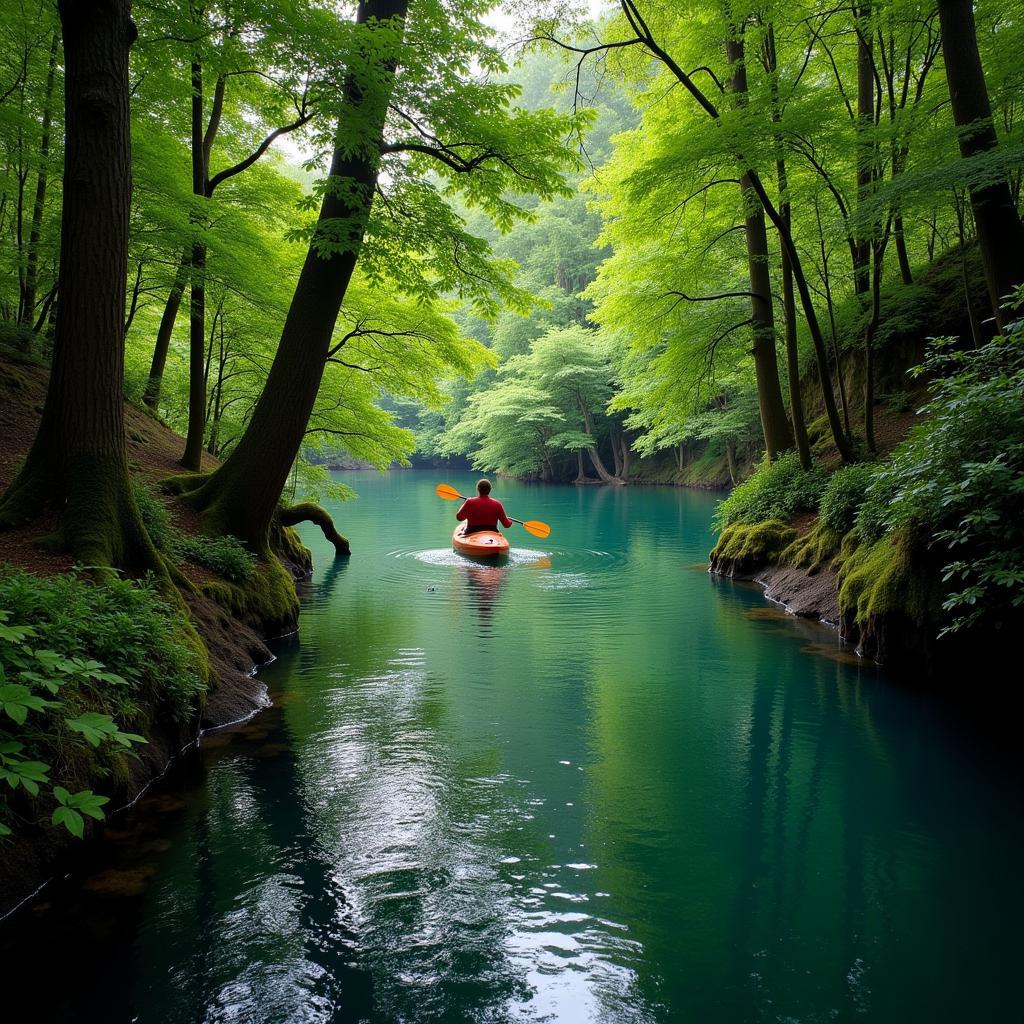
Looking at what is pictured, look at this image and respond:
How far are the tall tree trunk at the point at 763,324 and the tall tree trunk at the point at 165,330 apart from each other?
8.97 metres

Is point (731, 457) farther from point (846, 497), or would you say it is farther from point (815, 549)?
point (846, 497)

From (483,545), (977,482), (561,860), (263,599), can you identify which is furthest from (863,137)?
(483,545)

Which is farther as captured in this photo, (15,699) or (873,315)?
(873,315)

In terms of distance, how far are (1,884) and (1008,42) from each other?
11.9 meters

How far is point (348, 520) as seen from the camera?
23641mm

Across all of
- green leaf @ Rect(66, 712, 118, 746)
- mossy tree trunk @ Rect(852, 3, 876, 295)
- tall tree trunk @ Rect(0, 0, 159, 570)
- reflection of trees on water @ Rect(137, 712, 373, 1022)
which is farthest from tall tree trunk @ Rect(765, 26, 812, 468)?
green leaf @ Rect(66, 712, 118, 746)

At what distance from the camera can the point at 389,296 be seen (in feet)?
37.6

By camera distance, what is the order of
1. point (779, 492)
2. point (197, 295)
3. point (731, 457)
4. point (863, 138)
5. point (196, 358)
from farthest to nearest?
point (731, 457) → point (779, 492) → point (197, 295) → point (196, 358) → point (863, 138)

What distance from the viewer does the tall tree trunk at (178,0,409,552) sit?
283 inches

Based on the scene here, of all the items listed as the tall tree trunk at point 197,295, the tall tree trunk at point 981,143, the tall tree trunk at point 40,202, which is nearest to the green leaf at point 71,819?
the tall tree trunk at point 197,295

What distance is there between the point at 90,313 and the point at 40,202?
5495mm

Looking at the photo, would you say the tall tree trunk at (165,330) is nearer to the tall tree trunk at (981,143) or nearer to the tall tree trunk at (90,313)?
the tall tree trunk at (90,313)

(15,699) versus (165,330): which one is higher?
(165,330)

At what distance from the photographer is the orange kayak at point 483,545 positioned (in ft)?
47.8
